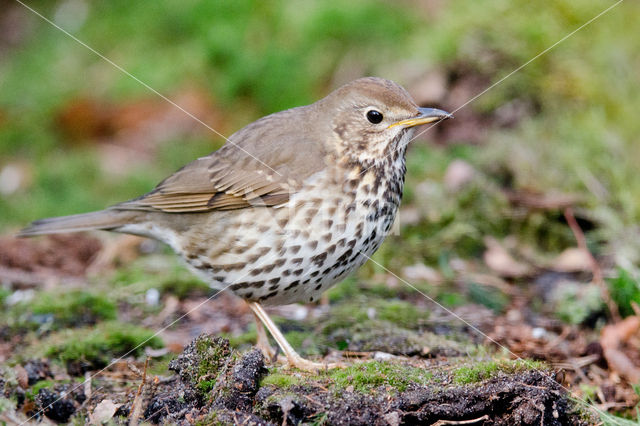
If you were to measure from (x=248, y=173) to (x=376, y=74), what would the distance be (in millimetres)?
4037

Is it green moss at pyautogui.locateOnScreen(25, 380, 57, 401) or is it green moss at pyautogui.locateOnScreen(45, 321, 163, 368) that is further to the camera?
green moss at pyautogui.locateOnScreen(45, 321, 163, 368)

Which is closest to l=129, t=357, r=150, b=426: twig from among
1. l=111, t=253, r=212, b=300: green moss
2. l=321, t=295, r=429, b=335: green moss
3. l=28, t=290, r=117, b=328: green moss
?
l=321, t=295, r=429, b=335: green moss

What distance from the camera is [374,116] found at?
412cm

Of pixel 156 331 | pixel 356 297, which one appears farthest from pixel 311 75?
pixel 156 331

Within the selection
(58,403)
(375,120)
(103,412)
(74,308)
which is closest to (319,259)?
(375,120)

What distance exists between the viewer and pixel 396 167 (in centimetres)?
410

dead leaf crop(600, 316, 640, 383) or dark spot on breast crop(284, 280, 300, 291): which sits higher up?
dark spot on breast crop(284, 280, 300, 291)

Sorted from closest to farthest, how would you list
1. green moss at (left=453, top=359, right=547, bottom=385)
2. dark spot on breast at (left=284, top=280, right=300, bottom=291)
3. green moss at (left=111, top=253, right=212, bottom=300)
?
1. green moss at (left=453, top=359, right=547, bottom=385)
2. dark spot on breast at (left=284, top=280, right=300, bottom=291)
3. green moss at (left=111, top=253, right=212, bottom=300)

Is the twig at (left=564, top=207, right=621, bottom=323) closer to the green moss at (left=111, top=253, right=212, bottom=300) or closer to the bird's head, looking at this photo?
the bird's head

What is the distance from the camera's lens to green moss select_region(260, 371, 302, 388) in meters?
3.13

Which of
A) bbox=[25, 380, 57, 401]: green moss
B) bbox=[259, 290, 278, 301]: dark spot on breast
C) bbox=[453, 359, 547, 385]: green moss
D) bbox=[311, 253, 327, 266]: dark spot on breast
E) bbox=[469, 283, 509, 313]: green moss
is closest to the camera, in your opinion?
bbox=[453, 359, 547, 385]: green moss

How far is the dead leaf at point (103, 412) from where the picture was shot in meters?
3.14

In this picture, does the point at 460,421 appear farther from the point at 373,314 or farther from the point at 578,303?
the point at 578,303

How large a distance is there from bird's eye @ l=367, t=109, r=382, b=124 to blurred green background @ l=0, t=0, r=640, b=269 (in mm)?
1717
